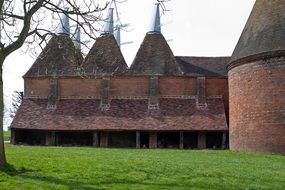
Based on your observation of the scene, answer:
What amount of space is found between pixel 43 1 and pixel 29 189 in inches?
216

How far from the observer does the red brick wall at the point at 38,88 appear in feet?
120

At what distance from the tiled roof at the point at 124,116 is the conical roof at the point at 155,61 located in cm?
293

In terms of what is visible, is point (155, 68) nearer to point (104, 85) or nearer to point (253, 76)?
point (104, 85)

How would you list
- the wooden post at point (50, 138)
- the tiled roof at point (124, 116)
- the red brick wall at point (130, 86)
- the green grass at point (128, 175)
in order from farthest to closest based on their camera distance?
1. the red brick wall at point (130, 86)
2. the wooden post at point (50, 138)
3. the tiled roof at point (124, 116)
4. the green grass at point (128, 175)

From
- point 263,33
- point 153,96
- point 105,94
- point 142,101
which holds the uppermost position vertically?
point 263,33

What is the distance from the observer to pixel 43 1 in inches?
525

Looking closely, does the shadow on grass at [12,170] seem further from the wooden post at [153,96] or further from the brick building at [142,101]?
the wooden post at [153,96]

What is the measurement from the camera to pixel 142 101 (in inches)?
1364

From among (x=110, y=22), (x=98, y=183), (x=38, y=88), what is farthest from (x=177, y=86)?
(x=98, y=183)

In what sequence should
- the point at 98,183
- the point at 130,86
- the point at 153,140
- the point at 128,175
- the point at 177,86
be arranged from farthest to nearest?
1. the point at 130,86
2. the point at 177,86
3. the point at 153,140
4. the point at 128,175
5. the point at 98,183

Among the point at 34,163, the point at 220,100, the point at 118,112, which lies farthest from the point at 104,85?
the point at 34,163

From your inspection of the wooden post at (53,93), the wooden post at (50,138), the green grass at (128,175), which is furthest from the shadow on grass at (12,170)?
the wooden post at (53,93)

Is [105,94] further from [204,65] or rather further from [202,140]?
[204,65]

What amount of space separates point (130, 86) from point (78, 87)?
3970 millimetres
